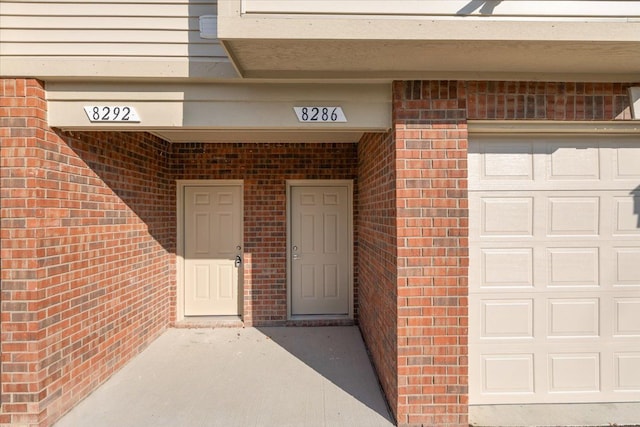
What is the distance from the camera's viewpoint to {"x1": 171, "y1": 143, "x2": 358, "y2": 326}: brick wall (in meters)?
4.74

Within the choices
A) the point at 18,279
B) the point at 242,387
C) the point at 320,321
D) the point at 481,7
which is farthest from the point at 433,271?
the point at 18,279

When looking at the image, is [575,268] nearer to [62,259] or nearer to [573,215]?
[573,215]

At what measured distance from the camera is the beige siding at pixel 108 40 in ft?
8.46

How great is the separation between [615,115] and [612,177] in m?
0.53

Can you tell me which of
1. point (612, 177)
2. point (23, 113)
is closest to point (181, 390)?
point (23, 113)

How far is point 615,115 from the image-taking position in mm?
2650

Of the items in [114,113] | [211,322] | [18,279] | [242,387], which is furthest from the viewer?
[211,322]

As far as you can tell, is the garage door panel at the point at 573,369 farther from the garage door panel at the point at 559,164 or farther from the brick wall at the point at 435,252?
the garage door panel at the point at 559,164

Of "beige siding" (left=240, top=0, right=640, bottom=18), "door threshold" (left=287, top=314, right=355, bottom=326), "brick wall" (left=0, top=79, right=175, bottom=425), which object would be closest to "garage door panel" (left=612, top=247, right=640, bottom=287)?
"beige siding" (left=240, top=0, right=640, bottom=18)

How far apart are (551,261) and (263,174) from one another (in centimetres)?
357

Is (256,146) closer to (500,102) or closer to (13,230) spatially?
(13,230)

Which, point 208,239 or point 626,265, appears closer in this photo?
point 626,265

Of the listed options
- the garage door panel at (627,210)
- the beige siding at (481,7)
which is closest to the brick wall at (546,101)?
the beige siding at (481,7)

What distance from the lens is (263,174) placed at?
4.75 meters
